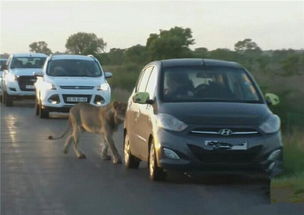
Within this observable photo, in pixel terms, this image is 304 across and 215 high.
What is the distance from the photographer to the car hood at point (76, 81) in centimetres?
2358

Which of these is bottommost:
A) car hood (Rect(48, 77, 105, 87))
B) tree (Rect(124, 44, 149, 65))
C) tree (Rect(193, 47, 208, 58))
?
tree (Rect(124, 44, 149, 65))

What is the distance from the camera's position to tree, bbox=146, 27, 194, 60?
5316 cm

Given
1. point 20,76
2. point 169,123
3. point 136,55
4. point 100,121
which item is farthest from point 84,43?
point 169,123

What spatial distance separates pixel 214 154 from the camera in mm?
10617

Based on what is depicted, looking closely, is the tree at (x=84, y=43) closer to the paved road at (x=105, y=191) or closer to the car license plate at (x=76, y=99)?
the car license plate at (x=76, y=99)

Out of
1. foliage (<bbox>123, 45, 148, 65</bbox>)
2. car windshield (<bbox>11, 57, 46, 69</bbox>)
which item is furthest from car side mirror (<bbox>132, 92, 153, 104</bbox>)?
foliage (<bbox>123, 45, 148, 65</bbox>)

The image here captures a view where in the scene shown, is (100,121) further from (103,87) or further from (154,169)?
(103,87)

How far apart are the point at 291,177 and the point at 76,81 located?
12.9m

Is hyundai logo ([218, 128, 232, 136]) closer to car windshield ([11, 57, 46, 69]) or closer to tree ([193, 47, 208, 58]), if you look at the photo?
car windshield ([11, 57, 46, 69])

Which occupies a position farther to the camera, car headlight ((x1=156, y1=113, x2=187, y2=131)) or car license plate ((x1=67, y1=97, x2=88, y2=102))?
car license plate ((x1=67, y1=97, x2=88, y2=102))

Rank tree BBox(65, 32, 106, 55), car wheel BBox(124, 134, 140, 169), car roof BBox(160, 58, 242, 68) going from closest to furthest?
car roof BBox(160, 58, 242, 68) → car wheel BBox(124, 134, 140, 169) → tree BBox(65, 32, 106, 55)

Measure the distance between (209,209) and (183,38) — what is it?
46894mm

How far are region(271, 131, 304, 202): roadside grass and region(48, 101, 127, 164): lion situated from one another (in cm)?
268

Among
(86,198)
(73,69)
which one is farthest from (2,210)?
(73,69)
